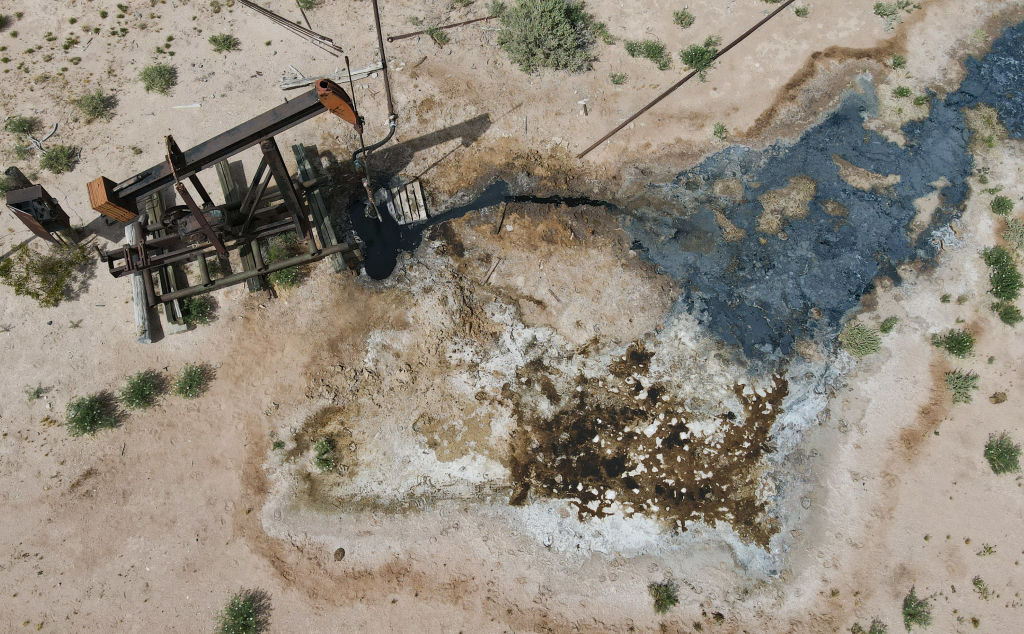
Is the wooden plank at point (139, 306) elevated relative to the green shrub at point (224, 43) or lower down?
lower down

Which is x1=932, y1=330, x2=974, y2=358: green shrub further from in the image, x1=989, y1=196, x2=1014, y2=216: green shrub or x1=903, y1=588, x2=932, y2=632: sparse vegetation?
x1=903, y1=588, x2=932, y2=632: sparse vegetation

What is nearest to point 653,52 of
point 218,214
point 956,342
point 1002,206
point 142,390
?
point 1002,206

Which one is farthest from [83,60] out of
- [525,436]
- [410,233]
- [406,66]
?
[525,436]

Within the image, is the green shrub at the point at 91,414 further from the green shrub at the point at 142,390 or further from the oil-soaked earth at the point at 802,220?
the oil-soaked earth at the point at 802,220

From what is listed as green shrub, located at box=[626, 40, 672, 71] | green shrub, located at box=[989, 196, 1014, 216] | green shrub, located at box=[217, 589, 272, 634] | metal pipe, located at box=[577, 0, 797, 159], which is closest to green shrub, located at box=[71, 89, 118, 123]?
metal pipe, located at box=[577, 0, 797, 159]

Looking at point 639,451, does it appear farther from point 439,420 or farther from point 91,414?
point 91,414

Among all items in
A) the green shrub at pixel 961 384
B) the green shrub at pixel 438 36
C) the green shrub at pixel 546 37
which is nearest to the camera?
the green shrub at pixel 961 384

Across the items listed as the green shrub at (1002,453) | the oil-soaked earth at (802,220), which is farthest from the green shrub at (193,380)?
the green shrub at (1002,453)
